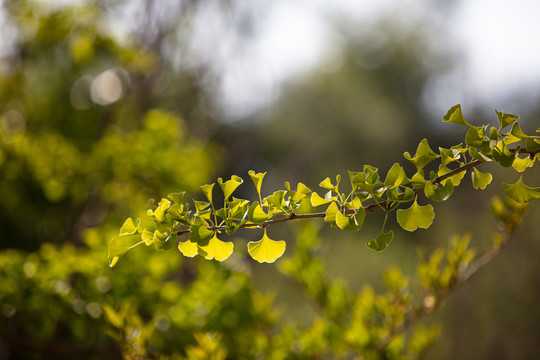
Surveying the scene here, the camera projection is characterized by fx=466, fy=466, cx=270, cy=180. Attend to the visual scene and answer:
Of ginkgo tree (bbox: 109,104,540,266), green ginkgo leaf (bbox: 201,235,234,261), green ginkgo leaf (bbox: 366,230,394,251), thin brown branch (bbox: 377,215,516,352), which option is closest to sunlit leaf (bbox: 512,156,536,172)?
ginkgo tree (bbox: 109,104,540,266)

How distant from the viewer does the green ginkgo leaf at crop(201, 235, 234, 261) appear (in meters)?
0.40

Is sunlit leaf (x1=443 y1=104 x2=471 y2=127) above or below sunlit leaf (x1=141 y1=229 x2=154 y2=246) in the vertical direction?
above

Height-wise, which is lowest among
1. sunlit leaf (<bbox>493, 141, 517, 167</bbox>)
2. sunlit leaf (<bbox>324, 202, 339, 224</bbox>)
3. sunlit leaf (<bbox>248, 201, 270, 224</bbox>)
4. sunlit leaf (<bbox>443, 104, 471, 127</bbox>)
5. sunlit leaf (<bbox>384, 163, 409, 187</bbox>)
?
sunlit leaf (<bbox>248, 201, 270, 224</bbox>)

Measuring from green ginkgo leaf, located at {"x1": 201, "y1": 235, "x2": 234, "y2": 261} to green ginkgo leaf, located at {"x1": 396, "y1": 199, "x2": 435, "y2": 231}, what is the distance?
148 mm

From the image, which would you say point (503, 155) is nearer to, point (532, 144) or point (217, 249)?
point (532, 144)

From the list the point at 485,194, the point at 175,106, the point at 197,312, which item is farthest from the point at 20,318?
the point at 485,194

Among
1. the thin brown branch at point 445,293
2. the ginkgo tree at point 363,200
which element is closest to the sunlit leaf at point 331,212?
the ginkgo tree at point 363,200

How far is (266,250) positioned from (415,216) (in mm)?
132

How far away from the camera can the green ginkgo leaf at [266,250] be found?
406mm

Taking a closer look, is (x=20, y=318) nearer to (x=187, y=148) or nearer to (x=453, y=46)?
(x=187, y=148)

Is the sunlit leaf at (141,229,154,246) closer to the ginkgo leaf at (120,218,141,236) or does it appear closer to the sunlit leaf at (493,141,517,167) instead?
the ginkgo leaf at (120,218,141,236)

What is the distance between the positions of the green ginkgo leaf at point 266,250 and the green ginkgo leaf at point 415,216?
0.34 ft

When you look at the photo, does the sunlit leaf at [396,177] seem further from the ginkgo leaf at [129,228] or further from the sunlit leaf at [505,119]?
the ginkgo leaf at [129,228]

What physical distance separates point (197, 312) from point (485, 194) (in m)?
3.34
